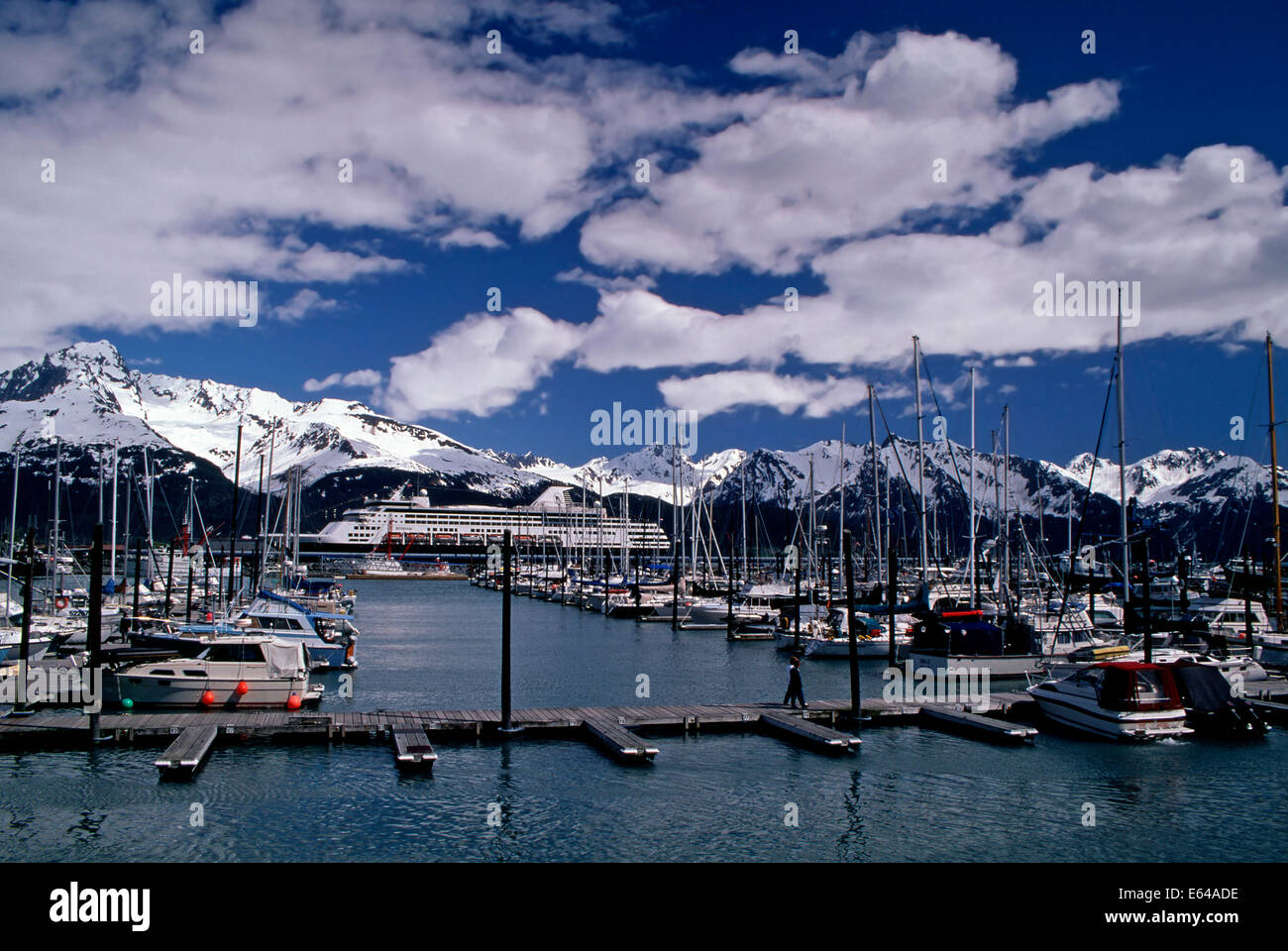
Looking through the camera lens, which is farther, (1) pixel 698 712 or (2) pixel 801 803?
(1) pixel 698 712

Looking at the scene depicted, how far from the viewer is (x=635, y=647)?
64.9 m

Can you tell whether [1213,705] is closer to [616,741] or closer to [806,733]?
[806,733]

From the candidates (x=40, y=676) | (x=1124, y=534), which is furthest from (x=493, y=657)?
(x=1124, y=534)

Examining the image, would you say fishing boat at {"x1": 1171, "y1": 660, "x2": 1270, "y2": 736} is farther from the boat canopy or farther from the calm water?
the boat canopy

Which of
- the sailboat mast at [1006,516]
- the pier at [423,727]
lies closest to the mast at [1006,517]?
the sailboat mast at [1006,516]

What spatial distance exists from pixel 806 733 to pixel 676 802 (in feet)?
26.8

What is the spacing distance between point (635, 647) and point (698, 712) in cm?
3229

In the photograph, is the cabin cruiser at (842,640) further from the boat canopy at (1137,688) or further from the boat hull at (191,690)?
the boat hull at (191,690)

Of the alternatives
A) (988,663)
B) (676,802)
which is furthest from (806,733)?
(988,663)

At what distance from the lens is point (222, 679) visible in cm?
3356

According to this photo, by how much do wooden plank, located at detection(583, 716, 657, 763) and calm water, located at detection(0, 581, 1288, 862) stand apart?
0.45 metres
